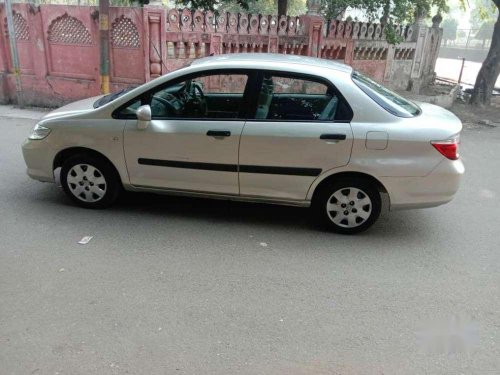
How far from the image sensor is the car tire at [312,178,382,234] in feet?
13.6

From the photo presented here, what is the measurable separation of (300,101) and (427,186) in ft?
4.62

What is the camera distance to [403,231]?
4.46 meters

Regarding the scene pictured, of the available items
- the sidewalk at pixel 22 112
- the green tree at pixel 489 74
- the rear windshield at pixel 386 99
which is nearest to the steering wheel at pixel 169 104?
the rear windshield at pixel 386 99

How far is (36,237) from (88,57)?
6.19 metres

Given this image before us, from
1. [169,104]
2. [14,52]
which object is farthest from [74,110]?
[14,52]

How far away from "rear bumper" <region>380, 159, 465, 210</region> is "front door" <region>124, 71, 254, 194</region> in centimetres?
147

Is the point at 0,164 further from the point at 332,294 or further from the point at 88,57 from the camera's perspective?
the point at 332,294

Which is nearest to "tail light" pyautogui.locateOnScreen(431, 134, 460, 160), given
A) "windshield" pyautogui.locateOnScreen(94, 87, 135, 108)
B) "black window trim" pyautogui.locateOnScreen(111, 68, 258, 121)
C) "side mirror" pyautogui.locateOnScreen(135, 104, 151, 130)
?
"black window trim" pyautogui.locateOnScreen(111, 68, 258, 121)

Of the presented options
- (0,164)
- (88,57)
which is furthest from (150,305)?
(88,57)

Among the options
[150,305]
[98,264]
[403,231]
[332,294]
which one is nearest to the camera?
[150,305]

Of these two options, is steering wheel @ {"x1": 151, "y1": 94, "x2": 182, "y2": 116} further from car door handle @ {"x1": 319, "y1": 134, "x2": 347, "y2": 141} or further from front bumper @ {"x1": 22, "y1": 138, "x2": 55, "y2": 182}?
car door handle @ {"x1": 319, "y1": 134, "x2": 347, "y2": 141}

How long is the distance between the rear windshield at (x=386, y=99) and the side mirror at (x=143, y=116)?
6.40 feet

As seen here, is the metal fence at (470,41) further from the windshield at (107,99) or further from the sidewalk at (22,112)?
the windshield at (107,99)

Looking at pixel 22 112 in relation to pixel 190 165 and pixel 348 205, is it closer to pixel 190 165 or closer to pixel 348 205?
pixel 190 165
